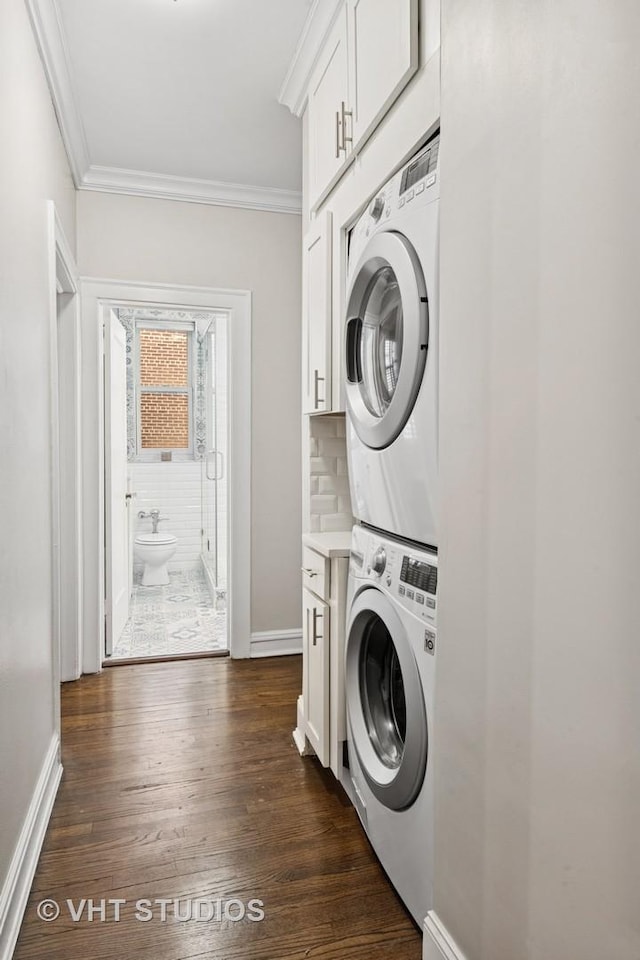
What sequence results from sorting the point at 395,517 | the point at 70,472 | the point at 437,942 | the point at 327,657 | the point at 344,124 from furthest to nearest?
1. the point at 70,472
2. the point at 327,657
3. the point at 344,124
4. the point at 395,517
5. the point at 437,942

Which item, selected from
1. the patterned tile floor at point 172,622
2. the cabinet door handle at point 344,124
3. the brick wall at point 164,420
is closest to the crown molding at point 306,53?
the cabinet door handle at point 344,124

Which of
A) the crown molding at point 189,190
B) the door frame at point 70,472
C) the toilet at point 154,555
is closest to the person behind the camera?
the door frame at point 70,472

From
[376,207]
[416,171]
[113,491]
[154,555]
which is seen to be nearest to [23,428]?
[376,207]

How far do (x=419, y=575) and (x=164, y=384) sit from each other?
17.1 feet

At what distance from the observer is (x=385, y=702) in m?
1.82

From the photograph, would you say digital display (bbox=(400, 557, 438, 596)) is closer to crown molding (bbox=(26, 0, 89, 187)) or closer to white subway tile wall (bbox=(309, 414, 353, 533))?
white subway tile wall (bbox=(309, 414, 353, 533))

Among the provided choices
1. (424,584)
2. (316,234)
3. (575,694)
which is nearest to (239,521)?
(316,234)

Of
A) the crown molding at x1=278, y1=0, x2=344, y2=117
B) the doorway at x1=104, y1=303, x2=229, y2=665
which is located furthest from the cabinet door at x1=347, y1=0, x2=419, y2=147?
the doorway at x1=104, y1=303, x2=229, y2=665

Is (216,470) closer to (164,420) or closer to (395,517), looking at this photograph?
(164,420)

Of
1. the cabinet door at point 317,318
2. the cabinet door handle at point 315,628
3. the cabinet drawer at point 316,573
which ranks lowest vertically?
the cabinet door handle at point 315,628

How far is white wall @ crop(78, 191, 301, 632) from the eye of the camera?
349 cm

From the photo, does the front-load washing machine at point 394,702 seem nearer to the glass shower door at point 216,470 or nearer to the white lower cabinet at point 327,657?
the white lower cabinet at point 327,657

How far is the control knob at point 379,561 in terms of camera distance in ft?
5.48

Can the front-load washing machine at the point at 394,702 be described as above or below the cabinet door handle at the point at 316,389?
below
